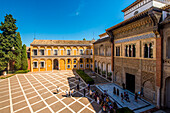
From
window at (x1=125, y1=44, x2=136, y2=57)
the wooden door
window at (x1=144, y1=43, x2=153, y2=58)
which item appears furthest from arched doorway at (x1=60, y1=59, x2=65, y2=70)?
window at (x1=144, y1=43, x2=153, y2=58)

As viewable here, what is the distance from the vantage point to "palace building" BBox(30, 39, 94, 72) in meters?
30.9

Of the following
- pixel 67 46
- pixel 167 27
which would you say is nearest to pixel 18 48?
pixel 67 46

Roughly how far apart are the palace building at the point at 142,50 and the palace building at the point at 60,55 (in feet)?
60.2

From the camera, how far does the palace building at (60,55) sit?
101 ft

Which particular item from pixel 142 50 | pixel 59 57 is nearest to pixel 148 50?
pixel 142 50

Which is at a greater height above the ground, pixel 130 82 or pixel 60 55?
pixel 60 55

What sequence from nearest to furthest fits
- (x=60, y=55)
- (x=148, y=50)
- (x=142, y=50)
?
(x=148, y=50) < (x=142, y=50) < (x=60, y=55)

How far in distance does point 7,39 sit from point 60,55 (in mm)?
15574

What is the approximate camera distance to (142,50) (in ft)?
37.2

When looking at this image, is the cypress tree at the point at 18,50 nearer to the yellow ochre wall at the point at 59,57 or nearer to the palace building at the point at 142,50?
the yellow ochre wall at the point at 59,57

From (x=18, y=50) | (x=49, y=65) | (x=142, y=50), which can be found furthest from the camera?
(x=49, y=65)

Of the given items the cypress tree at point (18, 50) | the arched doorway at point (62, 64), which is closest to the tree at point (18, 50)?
the cypress tree at point (18, 50)

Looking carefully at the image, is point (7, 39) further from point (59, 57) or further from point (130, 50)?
point (130, 50)

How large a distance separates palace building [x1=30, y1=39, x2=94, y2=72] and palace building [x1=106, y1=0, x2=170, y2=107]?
18.4m
